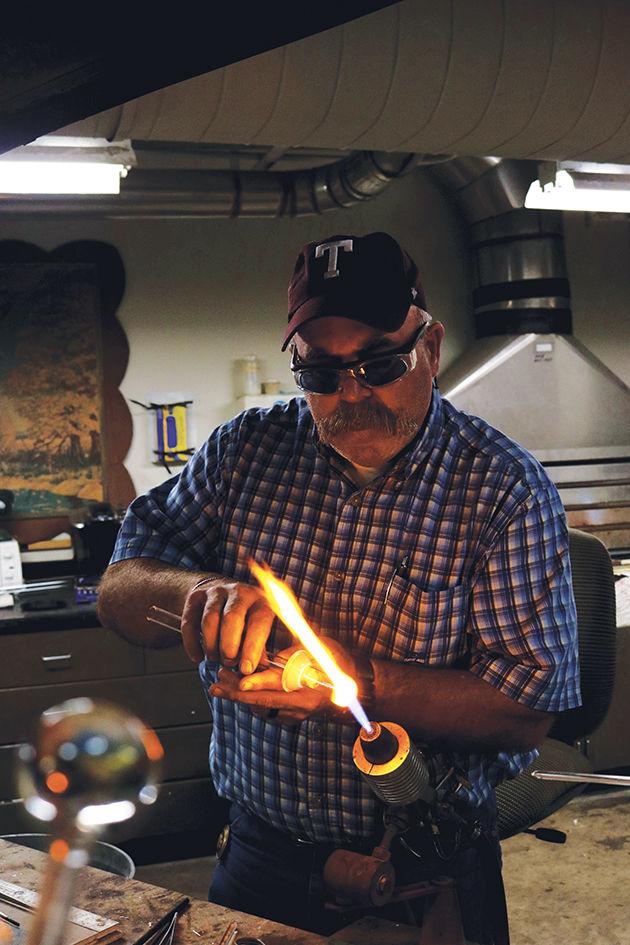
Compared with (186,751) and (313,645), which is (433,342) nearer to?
(313,645)

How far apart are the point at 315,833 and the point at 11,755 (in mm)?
2488

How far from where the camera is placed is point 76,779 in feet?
3.67

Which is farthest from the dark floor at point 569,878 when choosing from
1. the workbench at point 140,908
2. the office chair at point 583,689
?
the workbench at point 140,908

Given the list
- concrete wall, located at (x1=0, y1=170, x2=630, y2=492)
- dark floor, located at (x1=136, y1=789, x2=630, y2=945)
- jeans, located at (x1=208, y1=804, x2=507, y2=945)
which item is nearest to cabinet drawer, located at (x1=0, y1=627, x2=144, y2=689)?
dark floor, located at (x1=136, y1=789, x2=630, y2=945)

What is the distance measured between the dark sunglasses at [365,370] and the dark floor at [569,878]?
2458mm

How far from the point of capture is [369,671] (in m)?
1.57

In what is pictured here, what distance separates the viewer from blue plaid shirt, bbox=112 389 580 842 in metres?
1.67

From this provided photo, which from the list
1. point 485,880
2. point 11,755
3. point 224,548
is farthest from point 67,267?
point 485,880

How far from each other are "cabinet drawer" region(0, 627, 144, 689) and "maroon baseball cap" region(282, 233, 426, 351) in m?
2.46

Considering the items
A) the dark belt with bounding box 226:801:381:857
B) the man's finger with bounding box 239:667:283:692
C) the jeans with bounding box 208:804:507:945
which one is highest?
the man's finger with bounding box 239:667:283:692

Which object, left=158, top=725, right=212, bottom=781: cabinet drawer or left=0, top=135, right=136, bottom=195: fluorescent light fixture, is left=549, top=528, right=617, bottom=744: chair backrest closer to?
left=158, top=725, right=212, bottom=781: cabinet drawer

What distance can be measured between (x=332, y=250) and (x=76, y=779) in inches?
41.2

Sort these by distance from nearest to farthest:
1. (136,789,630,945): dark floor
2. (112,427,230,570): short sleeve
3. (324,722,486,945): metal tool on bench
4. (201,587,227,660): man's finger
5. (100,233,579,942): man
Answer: (324,722,486,945): metal tool on bench
(201,587,227,660): man's finger
(100,233,579,942): man
(112,427,230,570): short sleeve
(136,789,630,945): dark floor

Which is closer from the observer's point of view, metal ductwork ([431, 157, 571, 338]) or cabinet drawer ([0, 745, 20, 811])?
cabinet drawer ([0, 745, 20, 811])
